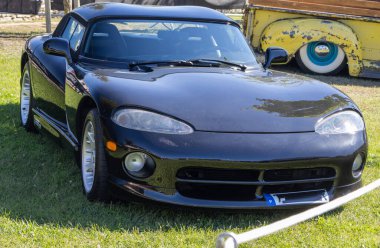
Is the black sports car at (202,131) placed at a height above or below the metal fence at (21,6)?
above

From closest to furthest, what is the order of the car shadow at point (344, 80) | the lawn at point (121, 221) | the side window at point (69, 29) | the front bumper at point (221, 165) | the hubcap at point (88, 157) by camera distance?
the lawn at point (121, 221)
the front bumper at point (221, 165)
the hubcap at point (88, 157)
the side window at point (69, 29)
the car shadow at point (344, 80)

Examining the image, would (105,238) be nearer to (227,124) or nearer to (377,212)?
(227,124)

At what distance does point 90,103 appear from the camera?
4.22 metres

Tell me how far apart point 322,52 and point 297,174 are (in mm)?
7182

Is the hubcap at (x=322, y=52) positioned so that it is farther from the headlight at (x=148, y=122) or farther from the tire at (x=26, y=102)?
the headlight at (x=148, y=122)

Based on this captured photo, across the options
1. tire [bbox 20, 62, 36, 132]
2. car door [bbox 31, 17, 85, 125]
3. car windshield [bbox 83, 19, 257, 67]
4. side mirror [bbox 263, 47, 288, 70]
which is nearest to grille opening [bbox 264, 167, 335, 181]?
car windshield [bbox 83, 19, 257, 67]

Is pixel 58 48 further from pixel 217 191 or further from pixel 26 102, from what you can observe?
pixel 217 191

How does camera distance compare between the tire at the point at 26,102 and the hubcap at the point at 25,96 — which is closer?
the tire at the point at 26,102

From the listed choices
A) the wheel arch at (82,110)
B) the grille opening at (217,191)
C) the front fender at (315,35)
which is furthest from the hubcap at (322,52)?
the grille opening at (217,191)

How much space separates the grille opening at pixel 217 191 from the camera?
3.70 metres

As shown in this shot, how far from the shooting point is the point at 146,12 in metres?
5.31

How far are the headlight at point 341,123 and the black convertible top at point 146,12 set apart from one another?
178 cm

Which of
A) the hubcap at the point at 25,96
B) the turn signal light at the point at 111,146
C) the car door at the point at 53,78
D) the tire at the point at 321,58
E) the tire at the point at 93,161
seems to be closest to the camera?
the turn signal light at the point at 111,146

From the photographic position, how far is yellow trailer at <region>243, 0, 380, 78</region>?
10289 mm
